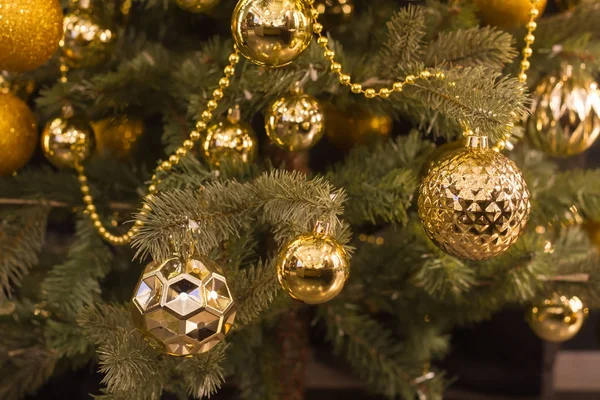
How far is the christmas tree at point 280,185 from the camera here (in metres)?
0.48

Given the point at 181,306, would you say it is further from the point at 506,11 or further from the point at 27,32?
the point at 506,11

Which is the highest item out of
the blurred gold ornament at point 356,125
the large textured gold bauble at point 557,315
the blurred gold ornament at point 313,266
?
the blurred gold ornament at point 356,125

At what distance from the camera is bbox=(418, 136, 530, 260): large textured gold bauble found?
0.48m

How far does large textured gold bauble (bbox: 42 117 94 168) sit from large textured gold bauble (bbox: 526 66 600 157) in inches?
18.7

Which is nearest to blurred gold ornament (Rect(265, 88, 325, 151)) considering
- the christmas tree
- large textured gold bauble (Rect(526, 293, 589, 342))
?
the christmas tree

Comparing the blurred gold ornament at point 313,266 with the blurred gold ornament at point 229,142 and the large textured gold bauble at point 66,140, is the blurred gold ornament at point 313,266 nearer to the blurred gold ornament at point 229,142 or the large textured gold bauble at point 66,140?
the blurred gold ornament at point 229,142

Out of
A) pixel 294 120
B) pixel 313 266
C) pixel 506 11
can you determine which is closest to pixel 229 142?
pixel 294 120

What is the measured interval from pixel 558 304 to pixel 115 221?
493mm

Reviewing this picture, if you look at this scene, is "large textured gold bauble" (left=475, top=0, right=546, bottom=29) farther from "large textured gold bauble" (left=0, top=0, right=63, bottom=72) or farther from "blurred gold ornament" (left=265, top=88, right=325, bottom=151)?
"large textured gold bauble" (left=0, top=0, right=63, bottom=72)

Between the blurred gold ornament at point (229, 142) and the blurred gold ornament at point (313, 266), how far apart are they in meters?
0.14

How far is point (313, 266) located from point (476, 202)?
0.43 ft

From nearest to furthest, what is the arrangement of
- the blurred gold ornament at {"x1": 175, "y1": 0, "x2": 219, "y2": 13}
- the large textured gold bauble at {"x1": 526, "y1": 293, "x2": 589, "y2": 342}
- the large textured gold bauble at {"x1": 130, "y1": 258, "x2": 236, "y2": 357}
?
the large textured gold bauble at {"x1": 130, "y1": 258, "x2": 236, "y2": 357}, the blurred gold ornament at {"x1": 175, "y1": 0, "x2": 219, "y2": 13}, the large textured gold bauble at {"x1": 526, "y1": 293, "x2": 589, "y2": 342}

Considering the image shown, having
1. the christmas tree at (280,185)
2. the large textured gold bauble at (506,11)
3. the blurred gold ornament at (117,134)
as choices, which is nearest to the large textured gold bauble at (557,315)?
the christmas tree at (280,185)

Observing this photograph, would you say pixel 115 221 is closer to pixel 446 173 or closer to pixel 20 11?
pixel 20 11
